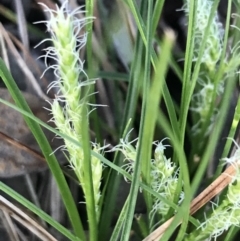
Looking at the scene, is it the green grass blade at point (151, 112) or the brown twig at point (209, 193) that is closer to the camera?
the green grass blade at point (151, 112)

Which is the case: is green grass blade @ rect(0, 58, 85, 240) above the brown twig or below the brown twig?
above

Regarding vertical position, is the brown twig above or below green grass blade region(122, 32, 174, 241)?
below

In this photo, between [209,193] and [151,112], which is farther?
[209,193]

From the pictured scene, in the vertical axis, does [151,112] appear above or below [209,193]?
above

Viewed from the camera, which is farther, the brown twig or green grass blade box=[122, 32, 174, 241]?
the brown twig

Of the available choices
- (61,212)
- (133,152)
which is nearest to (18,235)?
(61,212)

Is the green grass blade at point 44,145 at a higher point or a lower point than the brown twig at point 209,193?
higher

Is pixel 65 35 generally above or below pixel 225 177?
above

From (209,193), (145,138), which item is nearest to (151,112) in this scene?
(145,138)

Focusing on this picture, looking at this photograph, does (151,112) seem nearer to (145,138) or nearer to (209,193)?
(145,138)

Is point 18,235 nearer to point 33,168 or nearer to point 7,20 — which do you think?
point 33,168

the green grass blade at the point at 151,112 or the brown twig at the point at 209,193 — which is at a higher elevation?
the green grass blade at the point at 151,112
